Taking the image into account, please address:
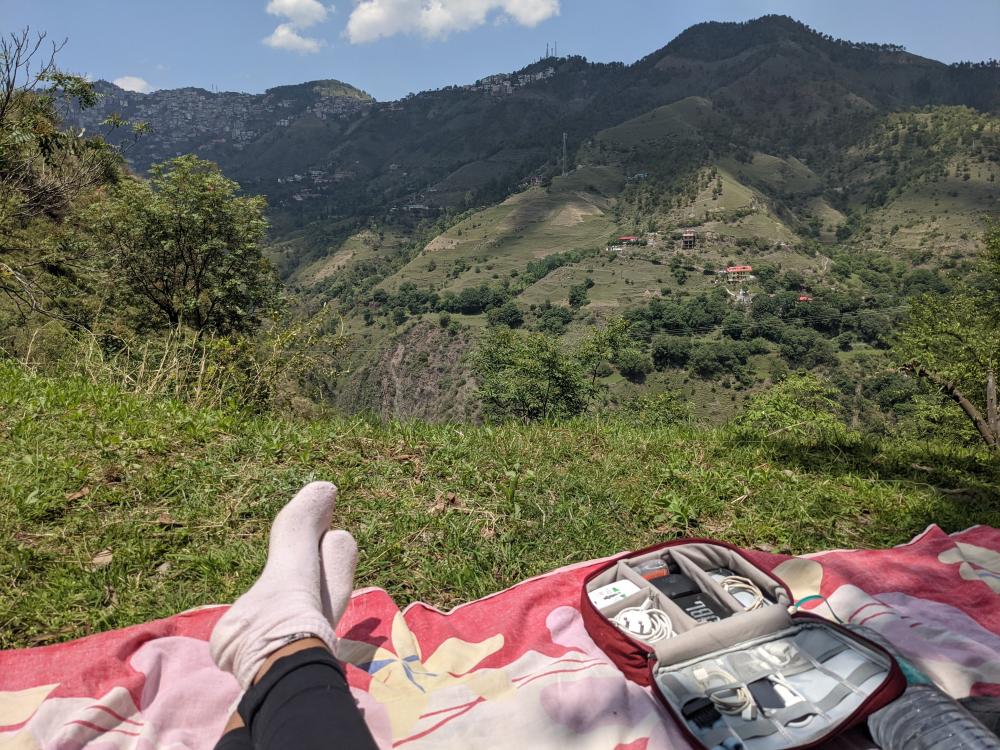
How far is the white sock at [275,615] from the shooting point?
4.81 ft

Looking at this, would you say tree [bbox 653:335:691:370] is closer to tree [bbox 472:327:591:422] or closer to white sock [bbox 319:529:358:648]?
tree [bbox 472:327:591:422]

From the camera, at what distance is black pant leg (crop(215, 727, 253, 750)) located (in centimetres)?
126

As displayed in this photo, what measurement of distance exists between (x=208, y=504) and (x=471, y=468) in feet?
4.87

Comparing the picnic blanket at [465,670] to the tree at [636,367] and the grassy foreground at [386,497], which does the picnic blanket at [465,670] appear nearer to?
the grassy foreground at [386,497]

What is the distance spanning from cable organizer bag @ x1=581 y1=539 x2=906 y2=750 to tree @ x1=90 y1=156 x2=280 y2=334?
44.7 ft

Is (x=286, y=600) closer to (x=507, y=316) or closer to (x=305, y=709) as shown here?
(x=305, y=709)

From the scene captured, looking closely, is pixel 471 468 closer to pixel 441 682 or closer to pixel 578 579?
pixel 578 579

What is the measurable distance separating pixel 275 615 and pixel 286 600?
0.26ft

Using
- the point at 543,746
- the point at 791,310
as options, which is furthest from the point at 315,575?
the point at 791,310

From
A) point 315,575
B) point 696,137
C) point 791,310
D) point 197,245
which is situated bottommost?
point 791,310

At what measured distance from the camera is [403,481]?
3.31 m

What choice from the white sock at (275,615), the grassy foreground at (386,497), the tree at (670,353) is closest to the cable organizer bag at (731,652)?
the grassy foreground at (386,497)

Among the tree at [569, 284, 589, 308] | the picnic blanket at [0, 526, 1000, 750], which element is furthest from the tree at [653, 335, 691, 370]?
the picnic blanket at [0, 526, 1000, 750]

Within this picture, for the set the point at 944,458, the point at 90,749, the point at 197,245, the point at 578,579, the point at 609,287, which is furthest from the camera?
the point at 609,287
